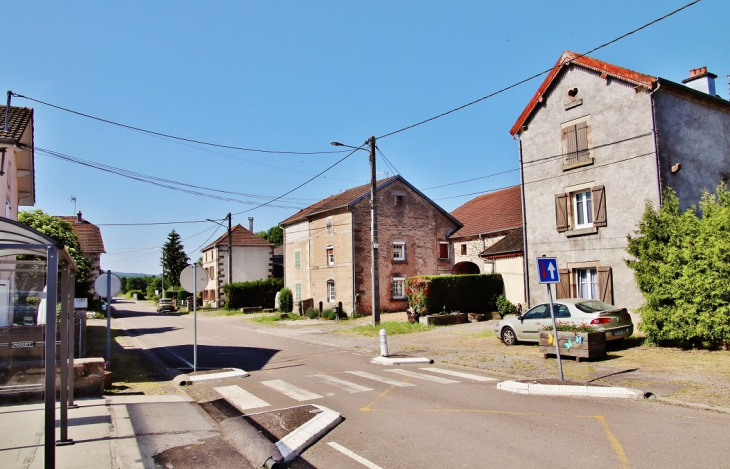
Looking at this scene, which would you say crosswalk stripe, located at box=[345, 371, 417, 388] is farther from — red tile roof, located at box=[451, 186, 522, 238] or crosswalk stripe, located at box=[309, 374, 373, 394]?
red tile roof, located at box=[451, 186, 522, 238]

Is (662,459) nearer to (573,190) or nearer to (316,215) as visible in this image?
(573,190)

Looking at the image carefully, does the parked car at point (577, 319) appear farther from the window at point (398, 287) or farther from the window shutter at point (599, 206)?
the window at point (398, 287)

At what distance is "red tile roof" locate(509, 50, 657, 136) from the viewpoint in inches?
627

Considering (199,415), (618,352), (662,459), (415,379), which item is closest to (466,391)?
(415,379)

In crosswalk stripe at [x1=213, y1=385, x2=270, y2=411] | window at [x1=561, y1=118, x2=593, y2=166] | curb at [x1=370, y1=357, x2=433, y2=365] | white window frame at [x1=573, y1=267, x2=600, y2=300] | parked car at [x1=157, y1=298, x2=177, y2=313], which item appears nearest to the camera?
crosswalk stripe at [x1=213, y1=385, x2=270, y2=411]

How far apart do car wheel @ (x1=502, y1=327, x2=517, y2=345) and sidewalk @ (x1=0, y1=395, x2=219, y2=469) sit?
34.3ft

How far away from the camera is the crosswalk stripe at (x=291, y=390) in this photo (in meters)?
9.29

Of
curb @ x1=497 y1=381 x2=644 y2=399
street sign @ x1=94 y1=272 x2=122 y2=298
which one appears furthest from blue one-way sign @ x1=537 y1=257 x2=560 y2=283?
street sign @ x1=94 y1=272 x2=122 y2=298

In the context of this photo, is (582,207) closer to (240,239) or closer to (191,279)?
(191,279)

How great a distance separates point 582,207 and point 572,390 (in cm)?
1071

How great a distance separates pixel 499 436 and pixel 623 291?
12.1m

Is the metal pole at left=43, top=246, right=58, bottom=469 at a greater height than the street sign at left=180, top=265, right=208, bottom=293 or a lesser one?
lesser

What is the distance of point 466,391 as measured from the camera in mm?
9508

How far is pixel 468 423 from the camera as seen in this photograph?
23.4 ft
